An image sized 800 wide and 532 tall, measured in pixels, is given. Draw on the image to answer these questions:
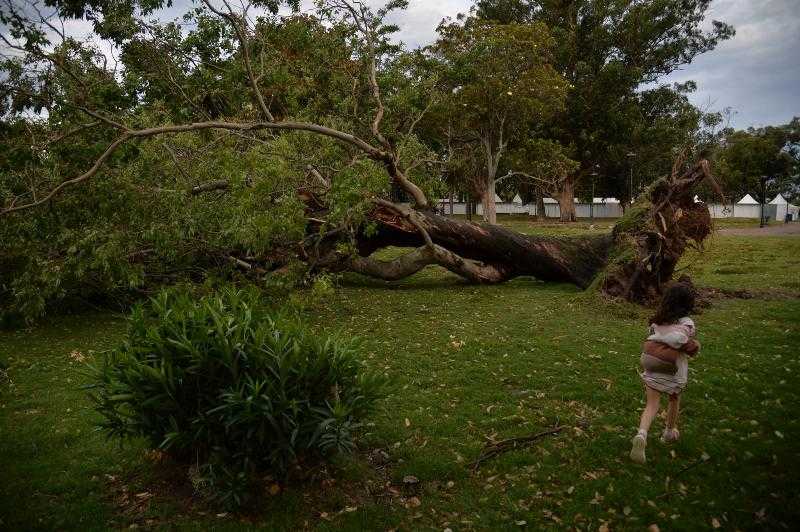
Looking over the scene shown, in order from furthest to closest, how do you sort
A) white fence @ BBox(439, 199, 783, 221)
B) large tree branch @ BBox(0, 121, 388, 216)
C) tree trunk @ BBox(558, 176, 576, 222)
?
white fence @ BBox(439, 199, 783, 221) < tree trunk @ BBox(558, 176, 576, 222) < large tree branch @ BBox(0, 121, 388, 216)

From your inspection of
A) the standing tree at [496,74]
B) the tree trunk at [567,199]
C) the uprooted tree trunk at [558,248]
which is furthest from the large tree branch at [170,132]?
the tree trunk at [567,199]

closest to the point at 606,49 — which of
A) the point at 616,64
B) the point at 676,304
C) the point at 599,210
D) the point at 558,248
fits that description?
A: the point at 616,64

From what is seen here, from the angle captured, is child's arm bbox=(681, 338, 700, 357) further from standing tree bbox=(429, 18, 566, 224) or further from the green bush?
standing tree bbox=(429, 18, 566, 224)

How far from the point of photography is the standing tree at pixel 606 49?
30594 millimetres

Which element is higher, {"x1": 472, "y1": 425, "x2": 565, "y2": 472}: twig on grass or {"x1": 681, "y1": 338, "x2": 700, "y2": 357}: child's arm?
{"x1": 681, "y1": 338, "x2": 700, "y2": 357}: child's arm

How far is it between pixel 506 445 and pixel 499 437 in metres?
0.17

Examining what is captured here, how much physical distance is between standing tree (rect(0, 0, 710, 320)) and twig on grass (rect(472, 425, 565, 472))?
4958 mm

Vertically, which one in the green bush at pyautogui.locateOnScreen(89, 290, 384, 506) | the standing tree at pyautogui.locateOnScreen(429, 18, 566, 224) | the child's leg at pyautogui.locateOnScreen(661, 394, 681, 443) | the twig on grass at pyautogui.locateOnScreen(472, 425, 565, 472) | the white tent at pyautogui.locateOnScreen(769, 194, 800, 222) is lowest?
the twig on grass at pyautogui.locateOnScreen(472, 425, 565, 472)

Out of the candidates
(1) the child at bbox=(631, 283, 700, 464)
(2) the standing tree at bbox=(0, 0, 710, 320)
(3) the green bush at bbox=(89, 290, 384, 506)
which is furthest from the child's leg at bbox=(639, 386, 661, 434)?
(2) the standing tree at bbox=(0, 0, 710, 320)

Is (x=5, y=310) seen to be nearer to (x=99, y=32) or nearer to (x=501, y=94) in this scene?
(x=99, y=32)

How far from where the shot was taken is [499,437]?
490 cm

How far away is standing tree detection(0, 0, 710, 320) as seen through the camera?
8000 millimetres

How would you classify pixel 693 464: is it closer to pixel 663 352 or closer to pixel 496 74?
pixel 663 352

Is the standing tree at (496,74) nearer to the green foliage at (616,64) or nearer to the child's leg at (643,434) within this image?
the green foliage at (616,64)
